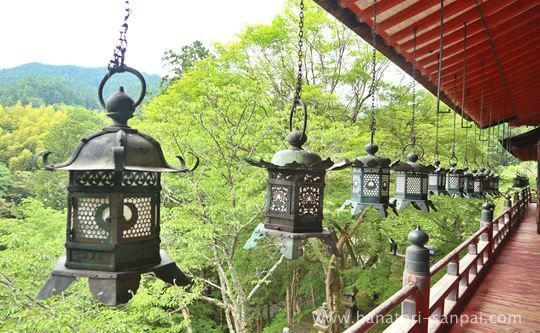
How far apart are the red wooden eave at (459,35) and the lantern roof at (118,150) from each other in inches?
70.3

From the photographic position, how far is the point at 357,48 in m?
12.0

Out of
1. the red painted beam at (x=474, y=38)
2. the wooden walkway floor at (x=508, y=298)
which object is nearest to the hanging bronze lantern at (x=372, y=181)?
the red painted beam at (x=474, y=38)

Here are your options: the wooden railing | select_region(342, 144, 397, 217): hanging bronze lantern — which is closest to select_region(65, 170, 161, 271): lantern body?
the wooden railing

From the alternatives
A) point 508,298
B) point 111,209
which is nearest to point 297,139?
point 111,209

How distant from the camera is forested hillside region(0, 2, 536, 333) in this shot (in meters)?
6.73

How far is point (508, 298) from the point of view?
196 inches

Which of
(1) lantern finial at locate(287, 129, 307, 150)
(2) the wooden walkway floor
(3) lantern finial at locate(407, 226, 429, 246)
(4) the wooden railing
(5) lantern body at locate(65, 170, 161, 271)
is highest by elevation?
(1) lantern finial at locate(287, 129, 307, 150)

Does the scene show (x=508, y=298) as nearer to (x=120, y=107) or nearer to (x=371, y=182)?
(x=371, y=182)

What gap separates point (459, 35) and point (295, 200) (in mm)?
3253

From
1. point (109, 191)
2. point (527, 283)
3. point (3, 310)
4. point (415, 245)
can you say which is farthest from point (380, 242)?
point (109, 191)

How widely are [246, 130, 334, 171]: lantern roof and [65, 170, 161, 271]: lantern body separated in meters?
0.80

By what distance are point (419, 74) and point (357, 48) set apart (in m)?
7.59

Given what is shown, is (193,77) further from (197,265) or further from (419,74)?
(419,74)

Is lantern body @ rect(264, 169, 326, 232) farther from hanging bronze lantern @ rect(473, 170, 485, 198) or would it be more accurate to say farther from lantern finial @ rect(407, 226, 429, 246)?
hanging bronze lantern @ rect(473, 170, 485, 198)
